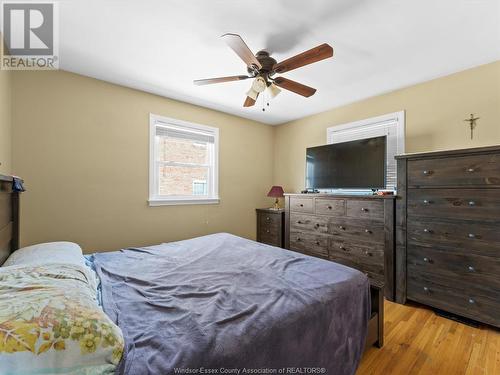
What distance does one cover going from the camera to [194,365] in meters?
0.82

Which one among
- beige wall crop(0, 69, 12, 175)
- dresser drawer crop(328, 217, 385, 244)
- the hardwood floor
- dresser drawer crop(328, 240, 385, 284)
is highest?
beige wall crop(0, 69, 12, 175)

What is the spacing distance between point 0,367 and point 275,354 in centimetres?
91

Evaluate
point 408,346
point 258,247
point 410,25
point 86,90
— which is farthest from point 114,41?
point 408,346

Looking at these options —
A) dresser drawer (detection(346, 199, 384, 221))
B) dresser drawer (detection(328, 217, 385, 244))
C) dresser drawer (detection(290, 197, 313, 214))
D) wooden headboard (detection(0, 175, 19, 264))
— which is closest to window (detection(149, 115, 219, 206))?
dresser drawer (detection(290, 197, 313, 214))

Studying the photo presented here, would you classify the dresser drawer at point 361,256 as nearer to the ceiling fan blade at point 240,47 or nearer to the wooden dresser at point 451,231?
the wooden dresser at point 451,231

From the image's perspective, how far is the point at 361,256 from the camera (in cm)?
274

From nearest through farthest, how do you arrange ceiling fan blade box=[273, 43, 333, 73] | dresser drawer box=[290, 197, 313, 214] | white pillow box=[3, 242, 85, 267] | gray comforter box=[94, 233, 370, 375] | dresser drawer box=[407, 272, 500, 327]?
gray comforter box=[94, 233, 370, 375]
white pillow box=[3, 242, 85, 267]
ceiling fan blade box=[273, 43, 333, 73]
dresser drawer box=[407, 272, 500, 327]
dresser drawer box=[290, 197, 313, 214]

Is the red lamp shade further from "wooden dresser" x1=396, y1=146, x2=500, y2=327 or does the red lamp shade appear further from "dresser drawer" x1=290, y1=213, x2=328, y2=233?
"wooden dresser" x1=396, y1=146, x2=500, y2=327

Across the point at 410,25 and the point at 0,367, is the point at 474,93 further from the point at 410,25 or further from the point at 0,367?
the point at 0,367

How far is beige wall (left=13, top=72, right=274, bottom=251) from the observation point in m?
2.34

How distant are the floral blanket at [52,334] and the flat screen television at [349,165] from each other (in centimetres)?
293

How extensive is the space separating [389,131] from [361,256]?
171 cm

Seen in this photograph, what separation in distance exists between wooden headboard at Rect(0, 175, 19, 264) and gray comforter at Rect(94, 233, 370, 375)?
1.86 ft

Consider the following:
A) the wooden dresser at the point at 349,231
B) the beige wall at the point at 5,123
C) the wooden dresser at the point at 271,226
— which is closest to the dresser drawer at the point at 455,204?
the wooden dresser at the point at 349,231
